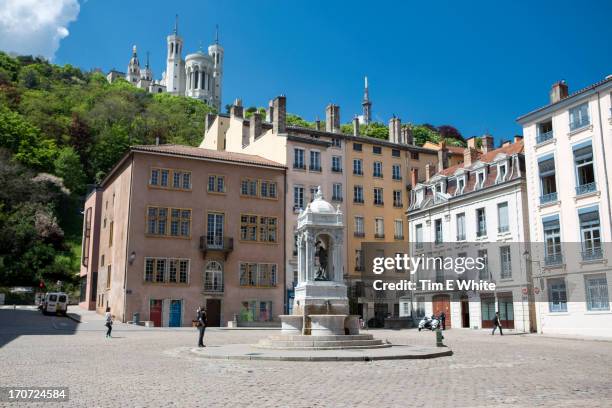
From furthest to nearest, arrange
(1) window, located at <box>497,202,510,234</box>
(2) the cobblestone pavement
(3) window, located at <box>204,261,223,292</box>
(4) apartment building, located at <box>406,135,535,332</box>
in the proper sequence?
1. (3) window, located at <box>204,261,223,292</box>
2. (1) window, located at <box>497,202,510,234</box>
3. (4) apartment building, located at <box>406,135,535,332</box>
4. (2) the cobblestone pavement

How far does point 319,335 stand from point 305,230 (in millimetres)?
4553

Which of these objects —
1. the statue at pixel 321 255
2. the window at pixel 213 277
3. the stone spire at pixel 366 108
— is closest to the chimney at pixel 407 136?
the window at pixel 213 277

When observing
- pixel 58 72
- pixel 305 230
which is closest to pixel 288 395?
pixel 305 230

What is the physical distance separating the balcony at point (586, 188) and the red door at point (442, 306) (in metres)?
13.2

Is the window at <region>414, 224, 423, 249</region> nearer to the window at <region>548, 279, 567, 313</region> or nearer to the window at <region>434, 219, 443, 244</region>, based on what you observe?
the window at <region>434, 219, 443, 244</region>

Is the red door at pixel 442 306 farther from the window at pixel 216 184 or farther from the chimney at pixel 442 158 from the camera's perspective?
the window at pixel 216 184

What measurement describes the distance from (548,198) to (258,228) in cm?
2004

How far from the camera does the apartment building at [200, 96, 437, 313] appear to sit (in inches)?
1854

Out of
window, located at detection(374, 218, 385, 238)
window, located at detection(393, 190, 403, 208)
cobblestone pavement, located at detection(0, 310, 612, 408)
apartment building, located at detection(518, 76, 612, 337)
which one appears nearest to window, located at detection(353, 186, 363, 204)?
window, located at detection(374, 218, 385, 238)

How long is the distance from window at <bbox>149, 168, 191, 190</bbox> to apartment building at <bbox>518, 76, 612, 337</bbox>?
22932 millimetres

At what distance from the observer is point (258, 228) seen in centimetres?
4453

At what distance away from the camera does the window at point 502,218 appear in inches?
1548

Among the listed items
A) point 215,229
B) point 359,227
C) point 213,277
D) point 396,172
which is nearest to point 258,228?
point 215,229

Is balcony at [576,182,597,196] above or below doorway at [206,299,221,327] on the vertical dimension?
above
